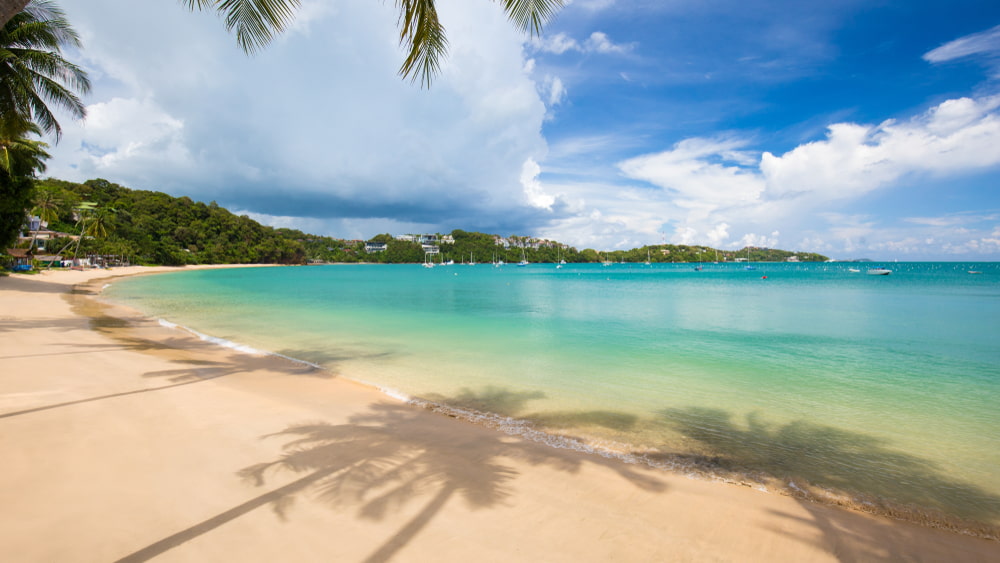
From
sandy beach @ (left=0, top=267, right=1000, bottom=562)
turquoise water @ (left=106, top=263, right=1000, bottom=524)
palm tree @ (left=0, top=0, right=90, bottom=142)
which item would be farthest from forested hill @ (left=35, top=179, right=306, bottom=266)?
sandy beach @ (left=0, top=267, right=1000, bottom=562)

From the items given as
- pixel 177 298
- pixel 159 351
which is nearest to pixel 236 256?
pixel 177 298

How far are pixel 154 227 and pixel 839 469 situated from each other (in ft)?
341

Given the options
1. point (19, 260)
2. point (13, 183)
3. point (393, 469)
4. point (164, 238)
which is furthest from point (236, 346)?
point (164, 238)

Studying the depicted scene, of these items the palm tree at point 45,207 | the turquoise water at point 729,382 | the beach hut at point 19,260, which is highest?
the palm tree at point 45,207

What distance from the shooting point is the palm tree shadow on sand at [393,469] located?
→ 3.40 meters

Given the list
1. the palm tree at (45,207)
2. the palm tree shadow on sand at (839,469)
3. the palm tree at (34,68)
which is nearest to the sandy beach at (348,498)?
the palm tree shadow on sand at (839,469)

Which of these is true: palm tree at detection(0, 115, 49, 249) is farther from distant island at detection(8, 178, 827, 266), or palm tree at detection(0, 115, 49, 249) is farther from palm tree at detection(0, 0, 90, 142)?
distant island at detection(8, 178, 827, 266)

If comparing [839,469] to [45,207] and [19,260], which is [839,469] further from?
[19,260]

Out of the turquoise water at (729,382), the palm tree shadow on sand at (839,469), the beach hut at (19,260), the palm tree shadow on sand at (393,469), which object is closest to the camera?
the palm tree shadow on sand at (393,469)

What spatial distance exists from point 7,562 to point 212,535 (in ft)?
3.46

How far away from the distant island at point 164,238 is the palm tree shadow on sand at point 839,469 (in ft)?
202

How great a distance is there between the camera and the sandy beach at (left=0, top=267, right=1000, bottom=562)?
3.00m

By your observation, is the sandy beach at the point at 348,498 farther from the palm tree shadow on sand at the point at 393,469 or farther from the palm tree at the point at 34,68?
the palm tree at the point at 34,68

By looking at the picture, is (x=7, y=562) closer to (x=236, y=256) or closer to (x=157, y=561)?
(x=157, y=561)
